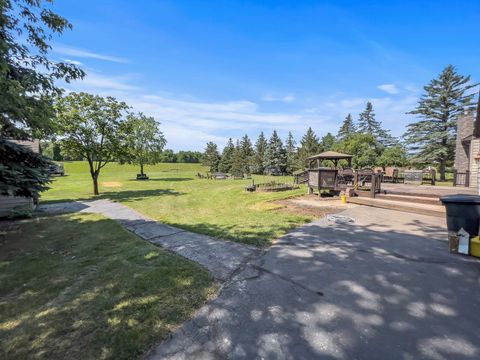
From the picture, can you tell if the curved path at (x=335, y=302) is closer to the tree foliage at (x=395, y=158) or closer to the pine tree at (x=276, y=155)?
the tree foliage at (x=395, y=158)

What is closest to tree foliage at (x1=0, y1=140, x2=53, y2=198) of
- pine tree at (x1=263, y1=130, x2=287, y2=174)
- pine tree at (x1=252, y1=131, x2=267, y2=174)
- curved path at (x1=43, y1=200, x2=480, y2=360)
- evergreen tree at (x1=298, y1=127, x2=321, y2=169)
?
curved path at (x1=43, y1=200, x2=480, y2=360)

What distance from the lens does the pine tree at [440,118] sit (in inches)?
912

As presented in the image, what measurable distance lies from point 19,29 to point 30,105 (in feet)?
5.41

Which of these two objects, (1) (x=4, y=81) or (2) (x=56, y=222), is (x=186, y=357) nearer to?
(1) (x=4, y=81)

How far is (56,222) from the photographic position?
7.63 meters

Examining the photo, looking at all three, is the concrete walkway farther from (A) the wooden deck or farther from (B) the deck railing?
Result: (B) the deck railing

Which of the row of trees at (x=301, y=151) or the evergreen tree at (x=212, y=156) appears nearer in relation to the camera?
the row of trees at (x=301, y=151)

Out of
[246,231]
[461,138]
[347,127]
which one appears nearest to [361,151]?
[461,138]

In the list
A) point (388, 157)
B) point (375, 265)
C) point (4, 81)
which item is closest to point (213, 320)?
point (375, 265)

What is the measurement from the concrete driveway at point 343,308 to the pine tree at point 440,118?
997 inches

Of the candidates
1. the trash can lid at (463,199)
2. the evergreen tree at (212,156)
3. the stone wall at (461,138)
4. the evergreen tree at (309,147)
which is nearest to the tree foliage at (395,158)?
the stone wall at (461,138)

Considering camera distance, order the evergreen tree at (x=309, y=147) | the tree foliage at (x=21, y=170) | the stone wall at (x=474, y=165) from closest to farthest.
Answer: the tree foliage at (x=21, y=170) → the stone wall at (x=474, y=165) → the evergreen tree at (x=309, y=147)

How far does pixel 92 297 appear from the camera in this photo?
9.92 ft

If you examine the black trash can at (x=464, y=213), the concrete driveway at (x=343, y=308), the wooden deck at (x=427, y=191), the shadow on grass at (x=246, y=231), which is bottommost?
the concrete driveway at (x=343, y=308)
